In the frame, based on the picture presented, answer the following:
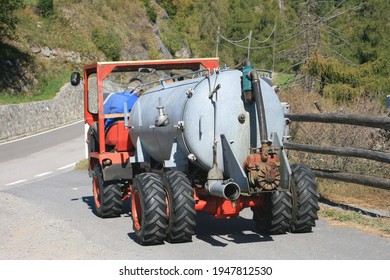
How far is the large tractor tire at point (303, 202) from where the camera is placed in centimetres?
931

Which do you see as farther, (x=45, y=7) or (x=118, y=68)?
(x=45, y=7)

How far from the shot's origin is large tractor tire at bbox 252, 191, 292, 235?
920 cm

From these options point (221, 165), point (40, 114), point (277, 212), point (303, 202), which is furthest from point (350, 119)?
point (40, 114)

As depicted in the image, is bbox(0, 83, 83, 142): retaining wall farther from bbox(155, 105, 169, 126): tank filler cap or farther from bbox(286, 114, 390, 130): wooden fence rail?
bbox(155, 105, 169, 126): tank filler cap

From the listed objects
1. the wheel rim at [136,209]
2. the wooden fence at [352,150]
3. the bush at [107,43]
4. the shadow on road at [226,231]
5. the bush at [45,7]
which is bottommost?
the shadow on road at [226,231]

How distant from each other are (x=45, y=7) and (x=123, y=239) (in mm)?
48148

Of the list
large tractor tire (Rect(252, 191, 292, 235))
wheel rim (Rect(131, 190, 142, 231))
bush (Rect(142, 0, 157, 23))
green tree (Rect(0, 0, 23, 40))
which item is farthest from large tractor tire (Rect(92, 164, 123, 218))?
bush (Rect(142, 0, 157, 23))

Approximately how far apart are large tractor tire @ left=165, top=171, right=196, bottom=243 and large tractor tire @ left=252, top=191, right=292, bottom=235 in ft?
3.63

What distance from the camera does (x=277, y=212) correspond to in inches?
363

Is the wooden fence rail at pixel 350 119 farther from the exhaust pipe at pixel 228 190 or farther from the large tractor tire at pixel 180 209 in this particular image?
the large tractor tire at pixel 180 209

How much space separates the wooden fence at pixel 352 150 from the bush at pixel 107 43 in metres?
44.8

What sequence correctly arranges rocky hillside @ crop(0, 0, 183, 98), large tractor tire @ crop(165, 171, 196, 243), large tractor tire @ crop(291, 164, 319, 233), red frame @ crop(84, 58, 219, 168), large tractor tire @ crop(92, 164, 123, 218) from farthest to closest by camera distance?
rocky hillside @ crop(0, 0, 183, 98)
red frame @ crop(84, 58, 219, 168)
large tractor tire @ crop(92, 164, 123, 218)
large tractor tire @ crop(291, 164, 319, 233)
large tractor tire @ crop(165, 171, 196, 243)

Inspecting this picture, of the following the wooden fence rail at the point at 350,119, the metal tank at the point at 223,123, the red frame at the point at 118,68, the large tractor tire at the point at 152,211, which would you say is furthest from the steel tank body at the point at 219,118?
the red frame at the point at 118,68

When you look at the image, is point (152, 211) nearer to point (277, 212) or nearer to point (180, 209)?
point (180, 209)
